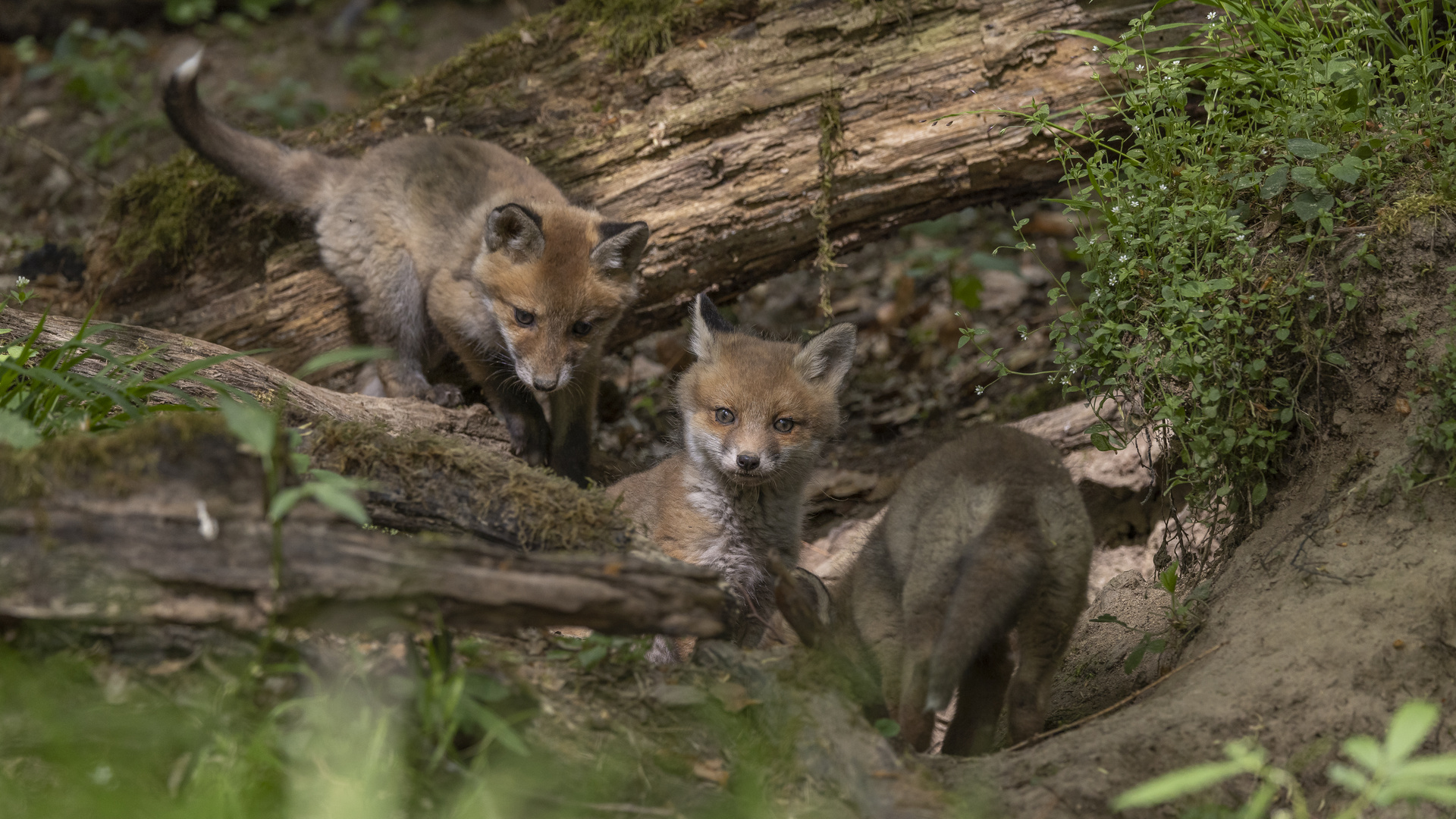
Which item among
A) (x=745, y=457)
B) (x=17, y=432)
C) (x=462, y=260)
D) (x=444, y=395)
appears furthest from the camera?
(x=444, y=395)

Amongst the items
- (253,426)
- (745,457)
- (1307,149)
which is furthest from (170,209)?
(1307,149)

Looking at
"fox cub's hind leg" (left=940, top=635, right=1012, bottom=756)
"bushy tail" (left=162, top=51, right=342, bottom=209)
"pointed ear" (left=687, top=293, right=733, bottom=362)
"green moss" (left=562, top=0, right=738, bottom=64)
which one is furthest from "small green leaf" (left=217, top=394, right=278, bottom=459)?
"green moss" (left=562, top=0, right=738, bottom=64)

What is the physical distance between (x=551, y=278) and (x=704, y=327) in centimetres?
92

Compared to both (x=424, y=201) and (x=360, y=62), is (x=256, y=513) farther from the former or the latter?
(x=360, y=62)

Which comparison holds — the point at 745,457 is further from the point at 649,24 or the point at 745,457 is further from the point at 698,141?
the point at 649,24

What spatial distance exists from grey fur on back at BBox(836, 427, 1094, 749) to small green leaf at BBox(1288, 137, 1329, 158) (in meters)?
1.42

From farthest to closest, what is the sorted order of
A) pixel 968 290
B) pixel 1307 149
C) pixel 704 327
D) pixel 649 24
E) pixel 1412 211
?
pixel 968 290, pixel 649 24, pixel 704 327, pixel 1307 149, pixel 1412 211

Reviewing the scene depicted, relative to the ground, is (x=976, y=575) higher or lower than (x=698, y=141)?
higher

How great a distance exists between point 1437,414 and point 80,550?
3.64 metres

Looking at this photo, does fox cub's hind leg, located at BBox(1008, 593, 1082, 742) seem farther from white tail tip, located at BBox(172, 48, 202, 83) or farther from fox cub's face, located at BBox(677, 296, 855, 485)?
white tail tip, located at BBox(172, 48, 202, 83)

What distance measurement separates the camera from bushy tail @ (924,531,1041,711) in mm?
2729

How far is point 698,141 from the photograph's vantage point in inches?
208

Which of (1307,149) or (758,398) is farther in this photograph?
(758,398)

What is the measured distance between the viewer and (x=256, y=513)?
226 centimetres
